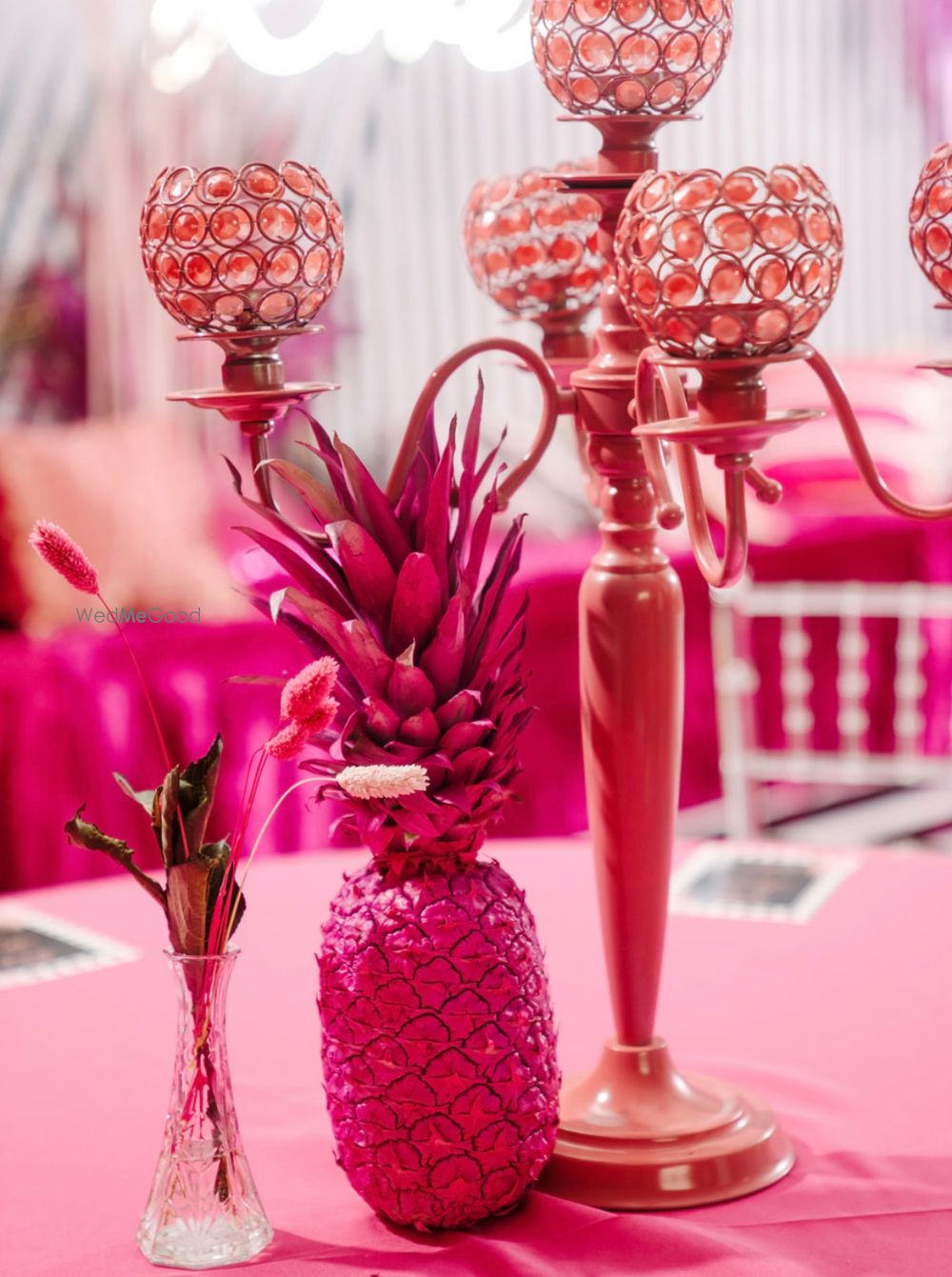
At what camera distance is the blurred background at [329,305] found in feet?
9.86

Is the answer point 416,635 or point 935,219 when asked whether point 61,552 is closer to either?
point 416,635

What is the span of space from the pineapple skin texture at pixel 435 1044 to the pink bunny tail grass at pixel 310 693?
0.44ft

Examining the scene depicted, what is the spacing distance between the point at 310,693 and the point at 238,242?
25 cm

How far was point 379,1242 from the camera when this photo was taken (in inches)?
33.9

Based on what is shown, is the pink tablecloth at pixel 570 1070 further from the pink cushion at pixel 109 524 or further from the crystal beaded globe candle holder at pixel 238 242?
the pink cushion at pixel 109 524

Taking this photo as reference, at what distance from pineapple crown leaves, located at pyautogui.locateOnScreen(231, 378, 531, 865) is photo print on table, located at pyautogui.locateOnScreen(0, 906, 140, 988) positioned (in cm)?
A: 52

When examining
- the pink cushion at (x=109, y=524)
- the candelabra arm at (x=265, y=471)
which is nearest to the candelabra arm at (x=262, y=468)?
the candelabra arm at (x=265, y=471)

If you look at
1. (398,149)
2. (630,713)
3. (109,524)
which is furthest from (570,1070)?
(398,149)

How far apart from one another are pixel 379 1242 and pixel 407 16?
437 centimetres

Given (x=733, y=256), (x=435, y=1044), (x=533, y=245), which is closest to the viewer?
(x=733, y=256)

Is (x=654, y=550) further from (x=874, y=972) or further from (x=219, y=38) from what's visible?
(x=219, y=38)

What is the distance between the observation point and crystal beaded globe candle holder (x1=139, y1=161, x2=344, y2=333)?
864 mm

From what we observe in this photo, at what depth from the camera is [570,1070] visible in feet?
3.59

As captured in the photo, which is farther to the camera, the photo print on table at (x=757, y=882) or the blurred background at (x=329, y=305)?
the blurred background at (x=329, y=305)
